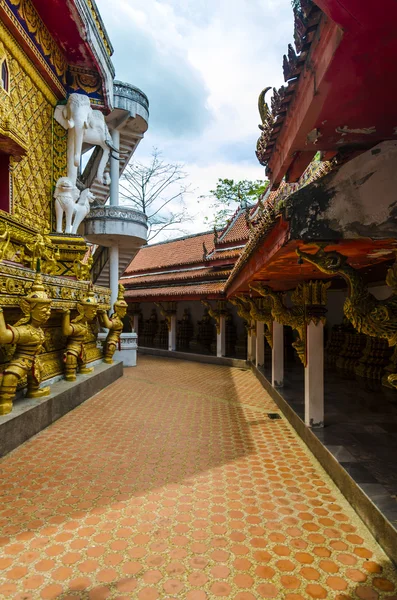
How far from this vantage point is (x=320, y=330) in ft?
15.8

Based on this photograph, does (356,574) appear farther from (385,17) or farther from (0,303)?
(0,303)

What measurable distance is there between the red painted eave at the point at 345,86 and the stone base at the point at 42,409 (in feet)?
13.6

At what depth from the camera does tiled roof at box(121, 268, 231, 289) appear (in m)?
13.6

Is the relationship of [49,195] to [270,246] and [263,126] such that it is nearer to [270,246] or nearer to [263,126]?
[270,246]

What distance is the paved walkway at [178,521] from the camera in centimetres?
217

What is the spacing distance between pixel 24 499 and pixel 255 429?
3.24 meters

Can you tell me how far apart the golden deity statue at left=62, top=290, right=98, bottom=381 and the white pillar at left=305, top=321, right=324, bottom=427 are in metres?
4.38

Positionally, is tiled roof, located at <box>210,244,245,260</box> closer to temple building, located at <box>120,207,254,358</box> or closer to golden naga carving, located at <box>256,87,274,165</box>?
temple building, located at <box>120,207,254,358</box>

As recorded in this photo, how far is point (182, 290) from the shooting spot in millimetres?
13789

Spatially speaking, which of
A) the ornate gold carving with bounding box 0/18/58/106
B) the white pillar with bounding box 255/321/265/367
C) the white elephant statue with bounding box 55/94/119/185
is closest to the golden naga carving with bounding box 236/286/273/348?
the white pillar with bounding box 255/321/265/367

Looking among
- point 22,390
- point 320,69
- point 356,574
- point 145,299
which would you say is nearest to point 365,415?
point 356,574

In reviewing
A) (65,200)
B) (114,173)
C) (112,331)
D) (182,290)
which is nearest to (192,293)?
(182,290)

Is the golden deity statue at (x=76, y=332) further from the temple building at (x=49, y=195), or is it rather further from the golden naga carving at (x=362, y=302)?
the golden naga carving at (x=362, y=302)

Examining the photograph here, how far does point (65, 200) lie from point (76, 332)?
3368 millimetres
